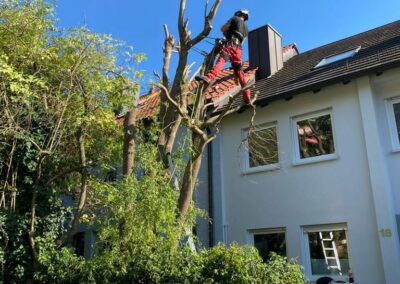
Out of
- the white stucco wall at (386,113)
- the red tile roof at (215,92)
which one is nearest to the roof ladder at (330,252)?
the white stucco wall at (386,113)

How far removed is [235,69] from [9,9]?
4759 millimetres

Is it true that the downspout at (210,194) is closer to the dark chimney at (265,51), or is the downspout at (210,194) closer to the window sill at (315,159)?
the window sill at (315,159)

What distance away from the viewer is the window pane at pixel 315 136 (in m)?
10.5

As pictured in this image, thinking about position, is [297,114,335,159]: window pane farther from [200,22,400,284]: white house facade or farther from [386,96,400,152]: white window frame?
[386,96,400,152]: white window frame

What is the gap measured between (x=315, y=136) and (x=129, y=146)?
4.75m

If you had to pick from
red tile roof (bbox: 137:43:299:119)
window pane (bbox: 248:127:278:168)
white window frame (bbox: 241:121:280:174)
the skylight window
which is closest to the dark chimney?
red tile roof (bbox: 137:43:299:119)

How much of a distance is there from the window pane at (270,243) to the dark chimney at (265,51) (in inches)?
194

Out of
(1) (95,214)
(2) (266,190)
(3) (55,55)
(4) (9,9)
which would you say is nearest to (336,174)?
(2) (266,190)

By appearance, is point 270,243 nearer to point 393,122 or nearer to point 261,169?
point 261,169

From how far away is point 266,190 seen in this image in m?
11.0

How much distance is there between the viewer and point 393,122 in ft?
32.2

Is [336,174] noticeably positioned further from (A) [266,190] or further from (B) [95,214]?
(B) [95,214]

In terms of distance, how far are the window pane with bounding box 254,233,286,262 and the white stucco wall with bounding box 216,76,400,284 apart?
28 centimetres

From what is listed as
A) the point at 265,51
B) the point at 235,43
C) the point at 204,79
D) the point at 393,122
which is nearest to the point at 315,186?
the point at 393,122
